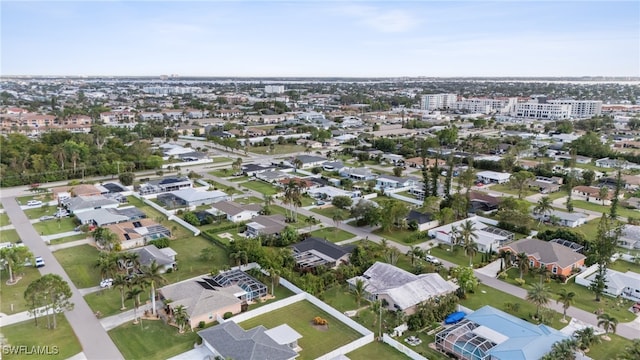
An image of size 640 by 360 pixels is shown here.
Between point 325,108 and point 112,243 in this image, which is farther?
point 325,108

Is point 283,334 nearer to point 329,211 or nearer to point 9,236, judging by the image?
point 329,211

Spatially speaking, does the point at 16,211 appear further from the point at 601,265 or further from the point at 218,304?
the point at 601,265

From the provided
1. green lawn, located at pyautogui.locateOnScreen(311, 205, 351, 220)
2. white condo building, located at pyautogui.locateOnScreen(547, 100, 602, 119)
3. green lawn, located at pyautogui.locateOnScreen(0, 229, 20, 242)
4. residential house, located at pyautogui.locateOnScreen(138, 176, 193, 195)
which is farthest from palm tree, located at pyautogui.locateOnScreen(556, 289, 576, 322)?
white condo building, located at pyautogui.locateOnScreen(547, 100, 602, 119)

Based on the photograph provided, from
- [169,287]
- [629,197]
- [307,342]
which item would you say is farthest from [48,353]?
[629,197]

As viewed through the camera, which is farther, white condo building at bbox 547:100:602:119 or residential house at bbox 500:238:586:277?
white condo building at bbox 547:100:602:119

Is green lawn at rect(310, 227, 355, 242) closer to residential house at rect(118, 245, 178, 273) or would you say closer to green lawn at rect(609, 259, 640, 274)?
residential house at rect(118, 245, 178, 273)
